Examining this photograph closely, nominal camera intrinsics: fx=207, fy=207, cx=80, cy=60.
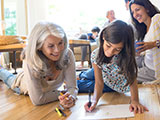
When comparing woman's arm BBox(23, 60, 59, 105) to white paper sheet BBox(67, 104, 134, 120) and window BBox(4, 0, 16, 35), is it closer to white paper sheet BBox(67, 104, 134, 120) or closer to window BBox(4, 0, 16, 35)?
white paper sheet BBox(67, 104, 134, 120)

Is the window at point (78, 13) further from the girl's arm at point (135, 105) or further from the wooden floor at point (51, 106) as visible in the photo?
the girl's arm at point (135, 105)

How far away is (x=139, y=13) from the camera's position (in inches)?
83.1

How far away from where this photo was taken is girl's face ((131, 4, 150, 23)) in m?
2.10

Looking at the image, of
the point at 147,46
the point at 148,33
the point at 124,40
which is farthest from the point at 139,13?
the point at 124,40

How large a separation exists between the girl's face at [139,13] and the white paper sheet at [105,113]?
3.63 feet

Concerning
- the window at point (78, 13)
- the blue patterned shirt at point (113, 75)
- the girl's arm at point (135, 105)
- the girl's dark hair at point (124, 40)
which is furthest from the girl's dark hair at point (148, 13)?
the window at point (78, 13)

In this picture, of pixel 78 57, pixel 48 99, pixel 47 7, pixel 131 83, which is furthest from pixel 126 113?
pixel 47 7

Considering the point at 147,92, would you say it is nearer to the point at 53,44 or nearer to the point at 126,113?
the point at 126,113

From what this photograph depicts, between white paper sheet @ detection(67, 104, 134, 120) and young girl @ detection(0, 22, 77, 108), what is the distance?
6.0 inches

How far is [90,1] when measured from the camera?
19.4 ft

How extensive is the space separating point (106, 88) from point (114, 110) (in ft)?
2.05

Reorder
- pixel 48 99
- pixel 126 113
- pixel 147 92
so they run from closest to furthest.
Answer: pixel 126 113 < pixel 48 99 < pixel 147 92

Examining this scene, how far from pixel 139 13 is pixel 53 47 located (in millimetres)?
1113

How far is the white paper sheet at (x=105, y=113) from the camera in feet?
3.86
